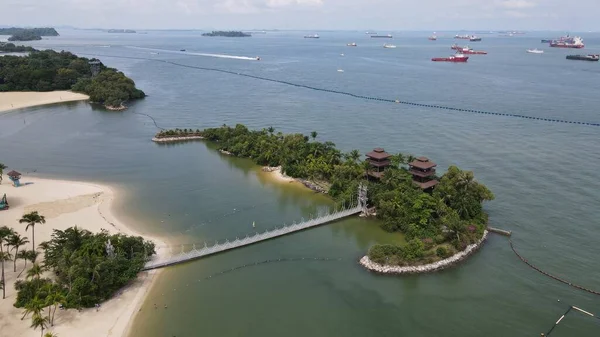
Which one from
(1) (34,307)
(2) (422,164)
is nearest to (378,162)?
(2) (422,164)

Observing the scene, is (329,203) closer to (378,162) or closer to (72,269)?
(378,162)

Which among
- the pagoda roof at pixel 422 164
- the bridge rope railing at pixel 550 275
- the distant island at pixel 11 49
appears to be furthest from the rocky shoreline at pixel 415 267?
the distant island at pixel 11 49

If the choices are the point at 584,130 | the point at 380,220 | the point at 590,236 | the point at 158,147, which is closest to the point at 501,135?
the point at 584,130

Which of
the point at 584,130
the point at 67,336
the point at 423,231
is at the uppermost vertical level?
the point at 584,130

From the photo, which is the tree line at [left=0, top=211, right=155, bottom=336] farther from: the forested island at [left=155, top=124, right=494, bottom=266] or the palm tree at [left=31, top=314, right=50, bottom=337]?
the forested island at [left=155, top=124, right=494, bottom=266]

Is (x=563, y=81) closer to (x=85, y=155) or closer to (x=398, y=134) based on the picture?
(x=398, y=134)

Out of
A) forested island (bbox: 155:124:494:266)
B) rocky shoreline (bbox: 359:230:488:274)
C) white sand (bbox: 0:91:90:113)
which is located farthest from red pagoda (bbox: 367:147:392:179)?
white sand (bbox: 0:91:90:113)

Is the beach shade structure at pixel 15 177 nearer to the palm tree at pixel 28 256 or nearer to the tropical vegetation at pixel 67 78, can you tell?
the palm tree at pixel 28 256
